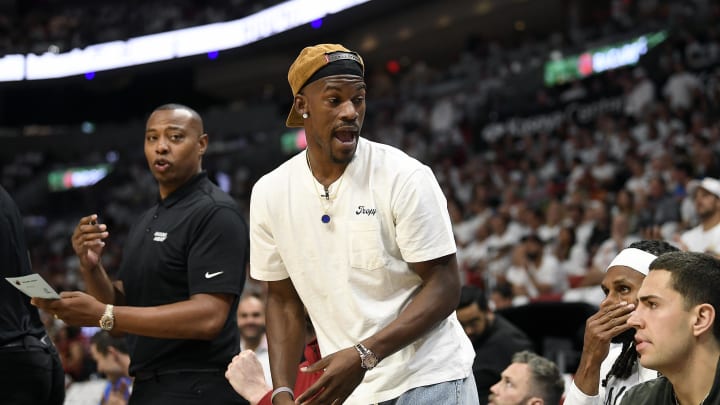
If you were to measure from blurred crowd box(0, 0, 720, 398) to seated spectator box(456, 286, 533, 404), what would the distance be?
5.33 feet

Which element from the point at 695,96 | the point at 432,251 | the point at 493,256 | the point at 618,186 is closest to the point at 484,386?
the point at 432,251

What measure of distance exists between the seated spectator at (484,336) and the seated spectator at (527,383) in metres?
0.99

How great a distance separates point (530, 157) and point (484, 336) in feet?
29.8

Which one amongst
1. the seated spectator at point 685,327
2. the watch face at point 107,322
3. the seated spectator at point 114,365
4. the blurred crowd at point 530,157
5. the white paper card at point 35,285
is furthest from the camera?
the blurred crowd at point 530,157

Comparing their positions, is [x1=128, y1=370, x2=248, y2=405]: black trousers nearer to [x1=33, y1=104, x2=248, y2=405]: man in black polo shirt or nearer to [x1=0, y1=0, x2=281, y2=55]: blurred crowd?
[x1=33, y1=104, x2=248, y2=405]: man in black polo shirt

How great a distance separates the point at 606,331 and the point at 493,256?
7.93 m

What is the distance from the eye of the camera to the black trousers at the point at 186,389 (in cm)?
344

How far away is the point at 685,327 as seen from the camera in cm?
261

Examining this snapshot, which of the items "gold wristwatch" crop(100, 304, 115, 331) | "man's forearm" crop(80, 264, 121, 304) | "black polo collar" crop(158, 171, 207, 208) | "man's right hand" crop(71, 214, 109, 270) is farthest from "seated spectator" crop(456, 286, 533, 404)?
"gold wristwatch" crop(100, 304, 115, 331)

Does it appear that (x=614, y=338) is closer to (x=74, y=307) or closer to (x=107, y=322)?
(x=107, y=322)

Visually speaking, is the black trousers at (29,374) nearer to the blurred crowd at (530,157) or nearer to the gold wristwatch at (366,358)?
the gold wristwatch at (366,358)

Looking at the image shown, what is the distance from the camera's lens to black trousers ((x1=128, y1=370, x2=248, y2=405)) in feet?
11.3

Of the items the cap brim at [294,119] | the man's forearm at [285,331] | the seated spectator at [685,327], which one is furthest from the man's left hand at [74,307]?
the seated spectator at [685,327]

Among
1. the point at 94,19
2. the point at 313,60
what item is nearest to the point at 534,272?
the point at 313,60
